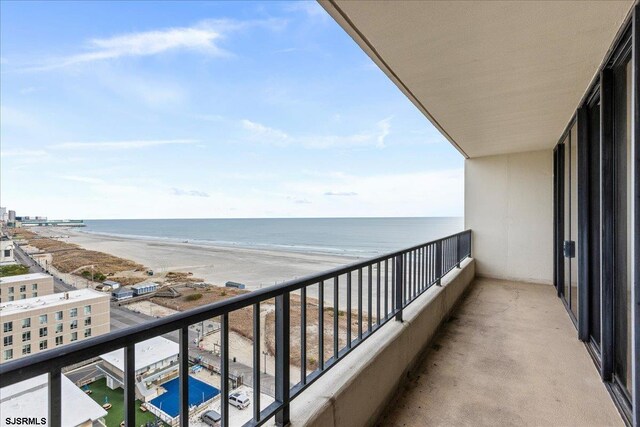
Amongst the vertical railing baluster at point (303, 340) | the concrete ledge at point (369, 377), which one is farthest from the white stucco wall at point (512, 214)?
the vertical railing baluster at point (303, 340)

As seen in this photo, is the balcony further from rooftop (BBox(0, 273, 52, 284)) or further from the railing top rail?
rooftop (BBox(0, 273, 52, 284))

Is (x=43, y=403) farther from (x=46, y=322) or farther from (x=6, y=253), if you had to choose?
(x=6, y=253)

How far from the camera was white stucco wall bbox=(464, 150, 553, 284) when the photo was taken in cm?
524

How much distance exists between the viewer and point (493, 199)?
5.76 meters

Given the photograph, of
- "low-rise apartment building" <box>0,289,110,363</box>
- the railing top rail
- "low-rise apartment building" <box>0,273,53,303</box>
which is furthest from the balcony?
"low-rise apartment building" <box>0,273,53,303</box>

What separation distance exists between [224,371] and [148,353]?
0.84ft

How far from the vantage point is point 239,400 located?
4.20ft

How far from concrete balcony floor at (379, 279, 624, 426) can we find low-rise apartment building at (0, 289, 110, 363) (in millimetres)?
1854

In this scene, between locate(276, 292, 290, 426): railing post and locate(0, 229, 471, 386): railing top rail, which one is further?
locate(276, 292, 290, 426): railing post

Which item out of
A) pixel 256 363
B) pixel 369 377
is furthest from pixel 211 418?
pixel 369 377

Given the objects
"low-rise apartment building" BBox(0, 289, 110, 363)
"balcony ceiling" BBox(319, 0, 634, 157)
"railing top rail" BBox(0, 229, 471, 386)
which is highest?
"balcony ceiling" BBox(319, 0, 634, 157)

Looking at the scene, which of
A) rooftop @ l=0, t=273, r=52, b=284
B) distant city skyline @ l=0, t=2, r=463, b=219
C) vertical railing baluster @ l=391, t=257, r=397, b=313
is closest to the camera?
vertical railing baluster @ l=391, t=257, r=397, b=313

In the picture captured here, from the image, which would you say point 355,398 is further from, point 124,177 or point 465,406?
point 124,177

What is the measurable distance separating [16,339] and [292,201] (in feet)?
136
